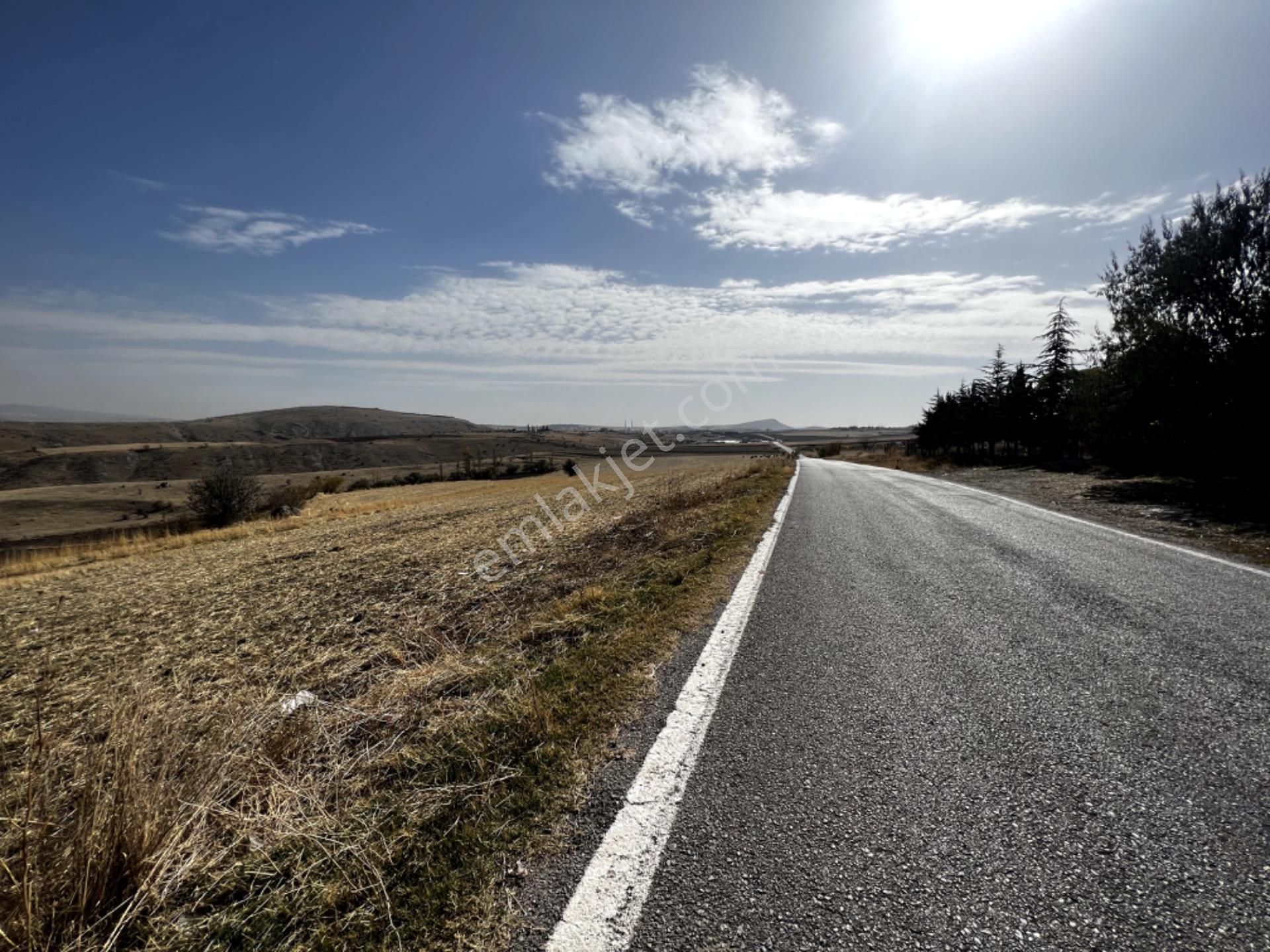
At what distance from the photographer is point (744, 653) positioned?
423cm

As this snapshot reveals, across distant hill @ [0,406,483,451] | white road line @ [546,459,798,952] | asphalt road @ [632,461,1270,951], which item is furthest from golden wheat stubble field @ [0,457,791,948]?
distant hill @ [0,406,483,451]

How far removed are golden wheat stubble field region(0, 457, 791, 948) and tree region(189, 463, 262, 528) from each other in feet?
74.3

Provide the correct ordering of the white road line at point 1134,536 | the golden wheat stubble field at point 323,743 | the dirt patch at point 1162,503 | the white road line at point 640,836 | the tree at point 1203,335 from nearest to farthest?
the white road line at point 640,836
the golden wheat stubble field at point 323,743
the white road line at point 1134,536
the dirt patch at point 1162,503
the tree at point 1203,335

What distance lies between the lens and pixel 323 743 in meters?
3.51

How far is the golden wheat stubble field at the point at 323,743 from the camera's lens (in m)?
1.94

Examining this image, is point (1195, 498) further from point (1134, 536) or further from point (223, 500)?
point (223, 500)

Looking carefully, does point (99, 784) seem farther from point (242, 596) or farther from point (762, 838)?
point (242, 596)

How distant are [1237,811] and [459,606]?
7547mm

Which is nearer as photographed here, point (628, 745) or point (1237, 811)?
point (1237, 811)

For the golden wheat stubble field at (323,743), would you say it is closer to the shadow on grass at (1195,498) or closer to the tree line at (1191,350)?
the shadow on grass at (1195,498)

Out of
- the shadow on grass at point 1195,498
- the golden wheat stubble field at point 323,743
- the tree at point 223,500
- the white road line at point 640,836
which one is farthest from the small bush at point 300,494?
the shadow on grass at point 1195,498

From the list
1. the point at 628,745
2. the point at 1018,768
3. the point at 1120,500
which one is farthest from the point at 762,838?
the point at 1120,500

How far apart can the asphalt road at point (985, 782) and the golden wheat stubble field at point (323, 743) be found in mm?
770

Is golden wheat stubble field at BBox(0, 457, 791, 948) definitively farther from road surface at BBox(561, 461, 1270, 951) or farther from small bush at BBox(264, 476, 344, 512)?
small bush at BBox(264, 476, 344, 512)
